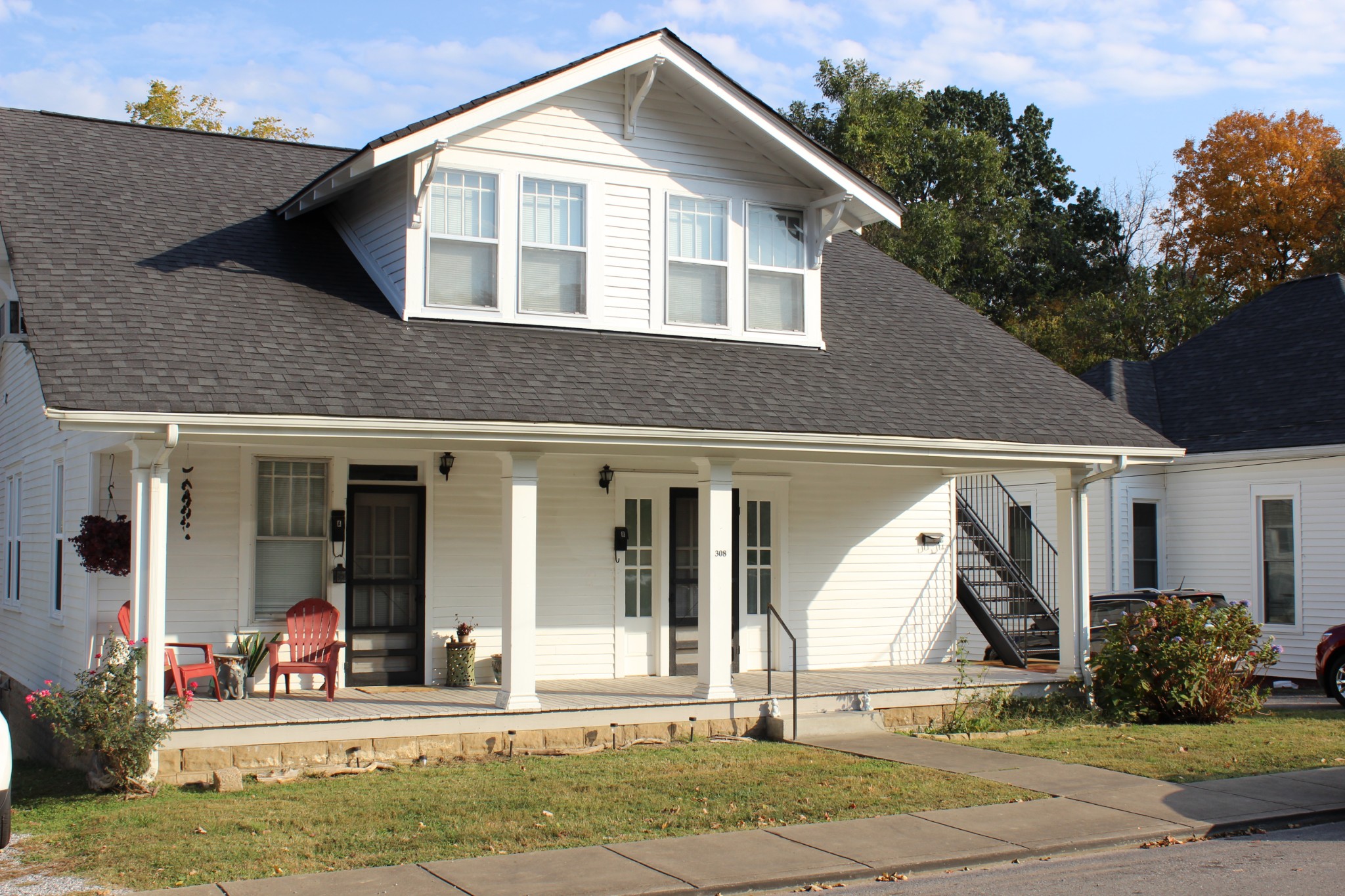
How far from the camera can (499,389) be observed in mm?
11258

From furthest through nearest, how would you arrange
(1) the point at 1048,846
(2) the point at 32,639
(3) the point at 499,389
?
1. (2) the point at 32,639
2. (3) the point at 499,389
3. (1) the point at 1048,846

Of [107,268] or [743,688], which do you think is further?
[743,688]

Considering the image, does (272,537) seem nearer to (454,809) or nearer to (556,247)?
(556,247)

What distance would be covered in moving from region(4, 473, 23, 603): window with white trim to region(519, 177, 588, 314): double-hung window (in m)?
6.75

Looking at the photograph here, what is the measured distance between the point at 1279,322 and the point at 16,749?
19656 mm

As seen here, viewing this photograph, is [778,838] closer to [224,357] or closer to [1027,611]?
[224,357]

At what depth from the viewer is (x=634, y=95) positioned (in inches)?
522

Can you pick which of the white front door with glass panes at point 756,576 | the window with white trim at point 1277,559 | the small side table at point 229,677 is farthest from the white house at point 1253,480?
the small side table at point 229,677

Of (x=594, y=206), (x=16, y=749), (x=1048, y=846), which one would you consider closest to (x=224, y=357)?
(x=594, y=206)

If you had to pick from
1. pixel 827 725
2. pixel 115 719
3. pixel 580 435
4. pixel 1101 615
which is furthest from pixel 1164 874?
pixel 1101 615

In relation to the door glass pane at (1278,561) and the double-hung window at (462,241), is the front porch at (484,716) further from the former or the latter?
the door glass pane at (1278,561)

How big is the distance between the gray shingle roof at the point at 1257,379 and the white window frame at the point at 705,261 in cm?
926

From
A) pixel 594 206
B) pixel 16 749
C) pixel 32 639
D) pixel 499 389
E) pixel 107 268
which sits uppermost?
pixel 594 206

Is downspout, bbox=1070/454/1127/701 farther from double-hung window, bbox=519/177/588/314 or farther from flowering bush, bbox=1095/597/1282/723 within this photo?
double-hung window, bbox=519/177/588/314
